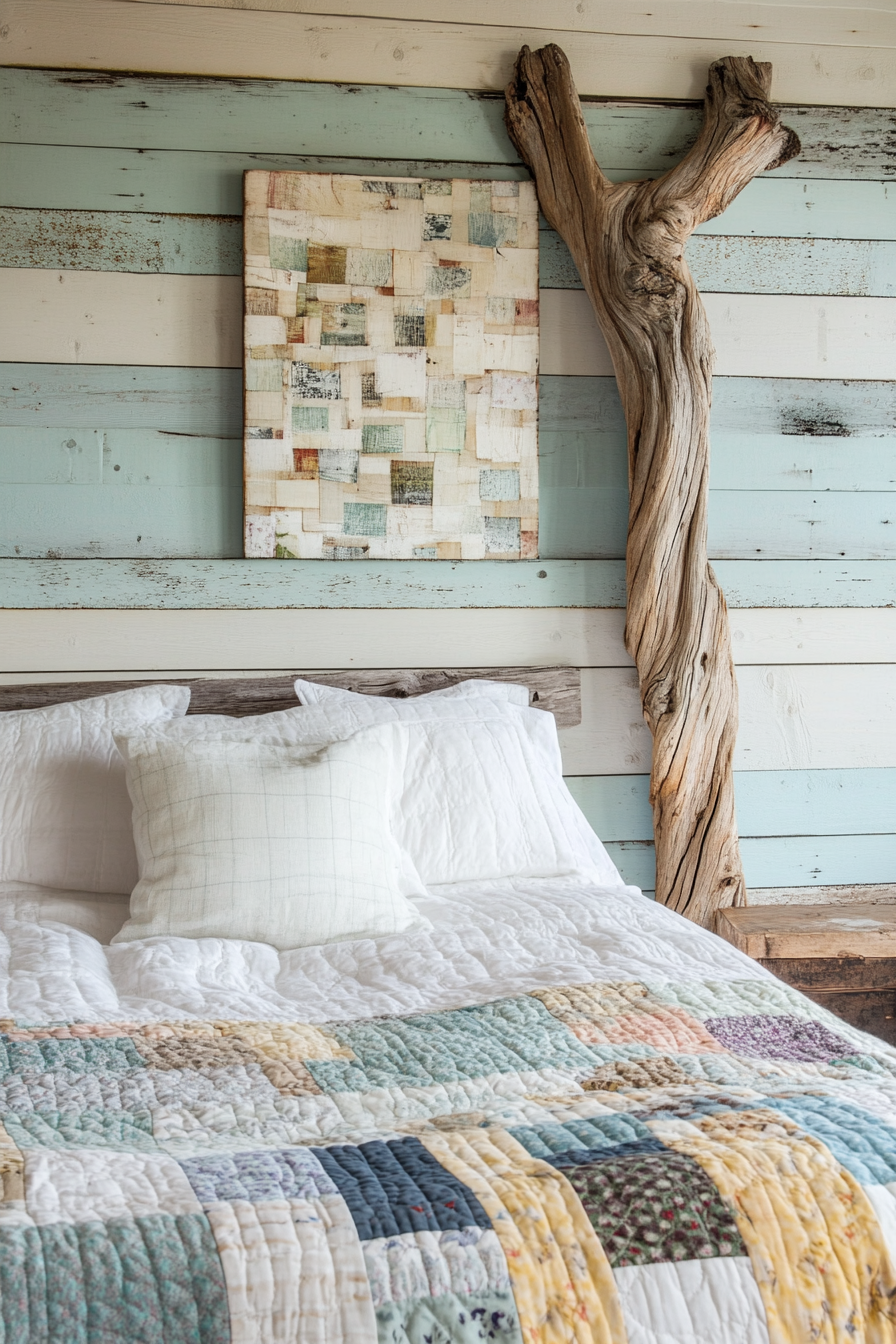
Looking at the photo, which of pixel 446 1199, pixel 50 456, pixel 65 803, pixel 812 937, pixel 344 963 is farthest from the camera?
pixel 50 456

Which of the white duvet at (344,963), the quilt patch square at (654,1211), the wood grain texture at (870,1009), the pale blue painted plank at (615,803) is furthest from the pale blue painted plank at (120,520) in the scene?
the quilt patch square at (654,1211)

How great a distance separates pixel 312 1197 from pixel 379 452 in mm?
1667

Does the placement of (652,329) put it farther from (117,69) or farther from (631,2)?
(117,69)

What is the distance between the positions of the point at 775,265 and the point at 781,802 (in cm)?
115

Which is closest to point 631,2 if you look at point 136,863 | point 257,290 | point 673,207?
point 673,207

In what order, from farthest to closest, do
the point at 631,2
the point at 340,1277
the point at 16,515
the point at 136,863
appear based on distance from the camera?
the point at 631,2
the point at 16,515
the point at 136,863
the point at 340,1277

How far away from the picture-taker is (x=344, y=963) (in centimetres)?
148

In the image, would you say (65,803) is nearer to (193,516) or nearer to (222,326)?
(193,516)

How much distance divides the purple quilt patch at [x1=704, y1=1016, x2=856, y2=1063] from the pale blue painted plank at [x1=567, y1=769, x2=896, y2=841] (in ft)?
3.73

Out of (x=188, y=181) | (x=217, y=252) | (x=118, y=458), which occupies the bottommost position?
(x=118, y=458)

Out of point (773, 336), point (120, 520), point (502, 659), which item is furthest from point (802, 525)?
point (120, 520)

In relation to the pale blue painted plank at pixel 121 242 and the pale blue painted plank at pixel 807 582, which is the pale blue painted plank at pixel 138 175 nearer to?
the pale blue painted plank at pixel 121 242

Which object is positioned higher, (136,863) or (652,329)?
(652,329)

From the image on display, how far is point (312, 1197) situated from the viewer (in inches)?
31.0
